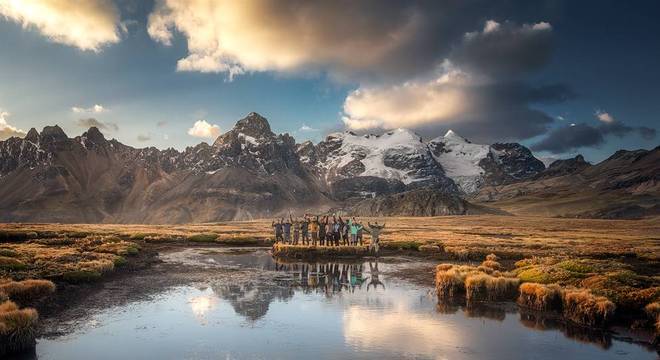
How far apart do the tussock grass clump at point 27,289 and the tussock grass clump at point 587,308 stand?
104ft

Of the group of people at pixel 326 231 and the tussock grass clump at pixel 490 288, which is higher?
the group of people at pixel 326 231

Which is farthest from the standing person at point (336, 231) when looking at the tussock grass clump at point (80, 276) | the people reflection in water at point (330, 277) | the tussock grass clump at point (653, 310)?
the tussock grass clump at point (653, 310)

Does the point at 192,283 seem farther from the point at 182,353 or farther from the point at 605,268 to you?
the point at 605,268

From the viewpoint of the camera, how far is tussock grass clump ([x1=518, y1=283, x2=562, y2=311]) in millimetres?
32594

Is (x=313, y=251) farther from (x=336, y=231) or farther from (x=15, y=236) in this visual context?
(x=15, y=236)

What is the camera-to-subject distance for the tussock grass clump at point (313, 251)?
197 ft

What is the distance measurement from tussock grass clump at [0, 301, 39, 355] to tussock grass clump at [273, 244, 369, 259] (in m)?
38.4

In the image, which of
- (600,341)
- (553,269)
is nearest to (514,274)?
(553,269)

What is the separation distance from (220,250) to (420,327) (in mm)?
49675

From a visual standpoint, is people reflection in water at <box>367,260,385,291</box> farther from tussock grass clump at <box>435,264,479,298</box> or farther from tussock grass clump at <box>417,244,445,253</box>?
tussock grass clump at <box>417,244,445,253</box>

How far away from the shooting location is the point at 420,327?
27.8 metres

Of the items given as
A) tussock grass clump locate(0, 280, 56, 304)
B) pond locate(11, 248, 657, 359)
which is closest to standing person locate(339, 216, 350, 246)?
pond locate(11, 248, 657, 359)

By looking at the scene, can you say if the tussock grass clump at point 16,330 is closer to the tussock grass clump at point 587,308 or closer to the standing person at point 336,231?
the tussock grass clump at point 587,308

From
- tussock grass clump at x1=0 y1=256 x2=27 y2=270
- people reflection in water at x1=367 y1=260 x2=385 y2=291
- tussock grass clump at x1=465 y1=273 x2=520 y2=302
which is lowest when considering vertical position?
people reflection in water at x1=367 y1=260 x2=385 y2=291
